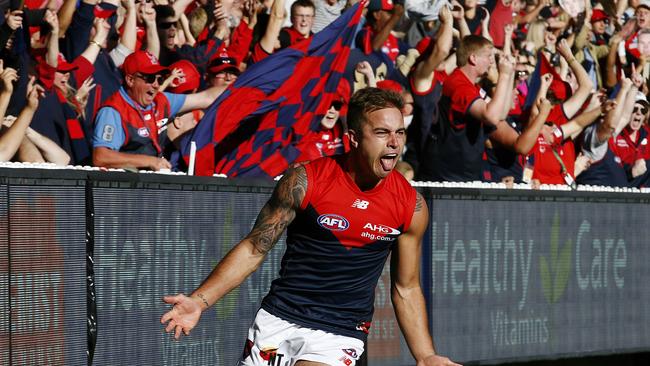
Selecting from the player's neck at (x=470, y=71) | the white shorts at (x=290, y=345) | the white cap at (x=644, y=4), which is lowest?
the white shorts at (x=290, y=345)

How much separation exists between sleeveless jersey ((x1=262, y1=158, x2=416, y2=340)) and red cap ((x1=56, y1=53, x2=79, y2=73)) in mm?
3668

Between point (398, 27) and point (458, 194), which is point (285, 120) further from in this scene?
point (398, 27)

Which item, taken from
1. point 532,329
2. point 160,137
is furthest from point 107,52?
point 532,329

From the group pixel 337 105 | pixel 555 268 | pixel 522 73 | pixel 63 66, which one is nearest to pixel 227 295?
pixel 63 66

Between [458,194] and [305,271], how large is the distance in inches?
172

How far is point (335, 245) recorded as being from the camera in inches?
234

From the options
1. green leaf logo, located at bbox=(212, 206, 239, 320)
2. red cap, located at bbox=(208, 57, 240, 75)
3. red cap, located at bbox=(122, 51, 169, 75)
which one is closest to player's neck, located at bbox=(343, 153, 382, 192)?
green leaf logo, located at bbox=(212, 206, 239, 320)

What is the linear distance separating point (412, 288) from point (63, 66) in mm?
3991

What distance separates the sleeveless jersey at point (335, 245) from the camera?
588cm

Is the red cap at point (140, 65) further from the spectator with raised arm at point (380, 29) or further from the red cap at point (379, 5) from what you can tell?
the red cap at point (379, 5)

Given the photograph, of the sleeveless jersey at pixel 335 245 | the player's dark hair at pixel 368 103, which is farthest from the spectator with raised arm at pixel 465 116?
the player's dark hair at pixel 368 103

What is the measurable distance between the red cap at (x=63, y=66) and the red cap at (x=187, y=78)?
99cm

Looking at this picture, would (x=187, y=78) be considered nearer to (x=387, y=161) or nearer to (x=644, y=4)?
(x=387, y=161)

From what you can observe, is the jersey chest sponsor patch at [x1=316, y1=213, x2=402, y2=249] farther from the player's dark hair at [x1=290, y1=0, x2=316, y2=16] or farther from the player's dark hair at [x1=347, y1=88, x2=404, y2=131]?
the player's dark hair at [x1=290, y1=0, x2=316, y2=16]
